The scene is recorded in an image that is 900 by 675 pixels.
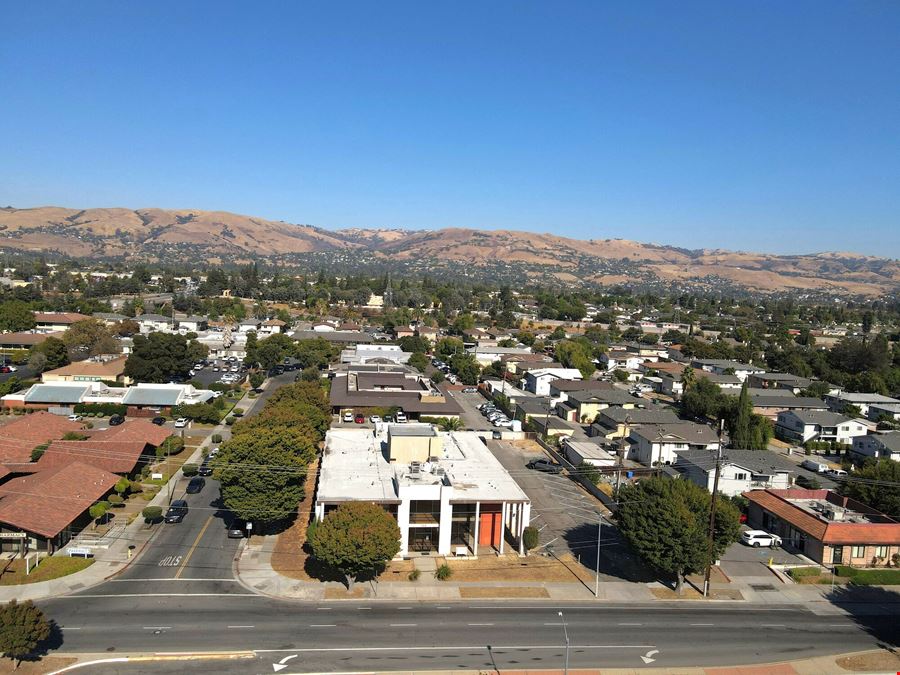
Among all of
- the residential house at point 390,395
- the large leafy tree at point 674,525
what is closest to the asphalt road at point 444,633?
the large leafy tree at point 674,525

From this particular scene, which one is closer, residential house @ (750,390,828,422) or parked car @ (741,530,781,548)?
parked car @ (741,530,781,548)

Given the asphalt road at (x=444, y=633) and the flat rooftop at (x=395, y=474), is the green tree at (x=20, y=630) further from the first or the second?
the flat rooftop at (x=395, y=474)

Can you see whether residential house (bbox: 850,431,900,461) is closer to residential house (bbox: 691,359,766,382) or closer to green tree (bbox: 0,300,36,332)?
residential house (bbox: 691,359,766,382)

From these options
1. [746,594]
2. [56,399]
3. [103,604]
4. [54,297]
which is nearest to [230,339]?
[56,399]

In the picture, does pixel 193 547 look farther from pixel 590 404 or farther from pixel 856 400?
pixel 856 400

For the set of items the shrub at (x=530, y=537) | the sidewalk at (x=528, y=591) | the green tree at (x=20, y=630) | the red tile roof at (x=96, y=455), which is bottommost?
the sidewalk at (x=528, y=591)

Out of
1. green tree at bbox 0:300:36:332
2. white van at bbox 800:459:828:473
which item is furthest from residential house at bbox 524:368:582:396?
green tree at bbox 0:300:36:332
